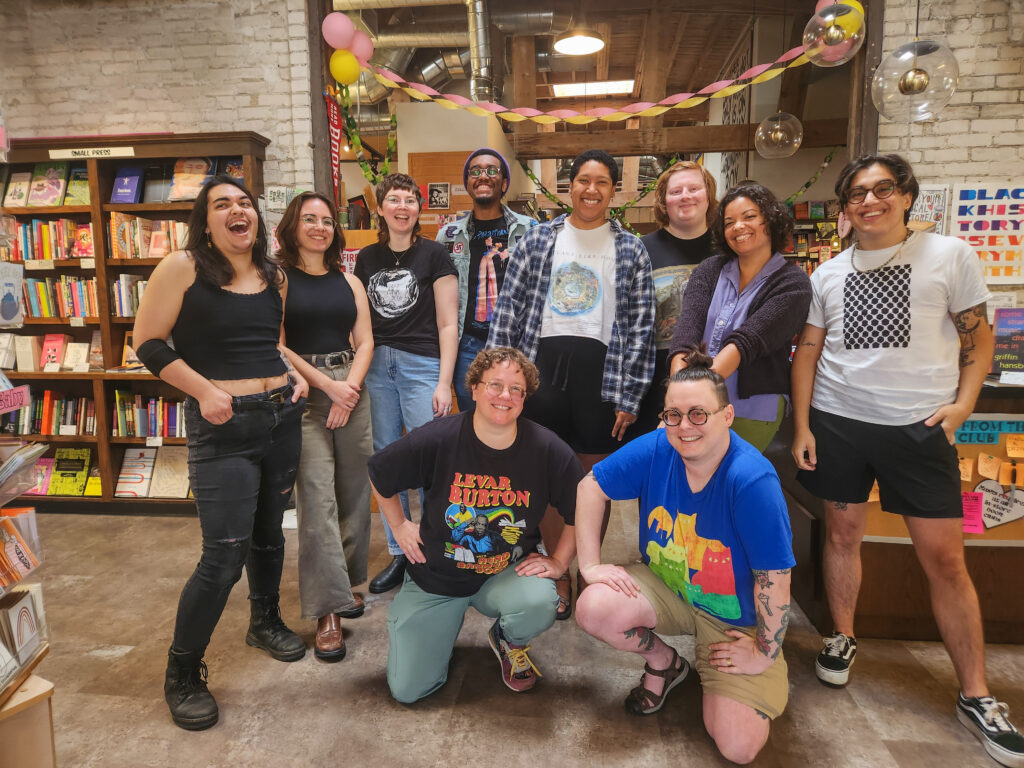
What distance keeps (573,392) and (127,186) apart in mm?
3087

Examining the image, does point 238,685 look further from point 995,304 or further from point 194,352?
point 995,304

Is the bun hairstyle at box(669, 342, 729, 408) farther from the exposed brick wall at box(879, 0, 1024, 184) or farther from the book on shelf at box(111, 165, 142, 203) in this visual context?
the book on shelf at box(111, 165, 142, 203)

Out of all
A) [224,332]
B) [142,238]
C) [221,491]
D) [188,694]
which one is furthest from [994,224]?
[142,238]

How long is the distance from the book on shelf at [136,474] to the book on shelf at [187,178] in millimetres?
1524

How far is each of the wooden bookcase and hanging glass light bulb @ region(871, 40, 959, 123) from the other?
3.30 m

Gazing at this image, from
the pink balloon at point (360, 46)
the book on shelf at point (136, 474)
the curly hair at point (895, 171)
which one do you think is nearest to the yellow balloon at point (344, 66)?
the pink balloon at point (360, 46)

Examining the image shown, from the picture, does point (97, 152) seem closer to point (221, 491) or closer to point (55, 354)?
point (55, 354)

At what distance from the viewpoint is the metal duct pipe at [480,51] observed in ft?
18.0

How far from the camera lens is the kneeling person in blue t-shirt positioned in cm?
156

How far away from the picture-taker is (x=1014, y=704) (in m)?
1.86

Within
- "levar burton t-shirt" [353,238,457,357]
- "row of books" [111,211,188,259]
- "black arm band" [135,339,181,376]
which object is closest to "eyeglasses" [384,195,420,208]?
"levar burton t-shirt" [353,238,457,357]

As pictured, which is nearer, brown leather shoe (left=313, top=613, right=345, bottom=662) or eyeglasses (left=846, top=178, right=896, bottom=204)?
eyeglasses (left=846, top=178, right=896, bottom=204)

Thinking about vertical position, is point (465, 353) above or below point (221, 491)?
above

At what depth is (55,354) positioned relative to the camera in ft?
12.2
